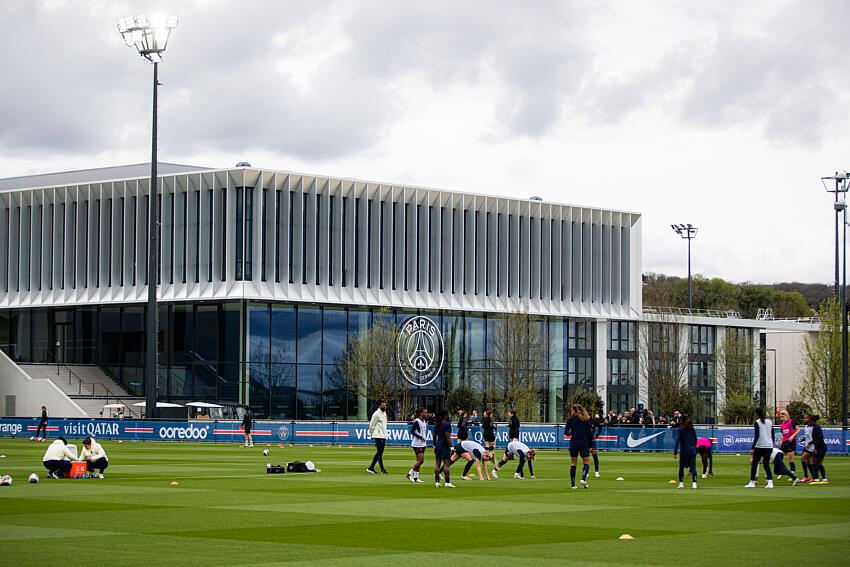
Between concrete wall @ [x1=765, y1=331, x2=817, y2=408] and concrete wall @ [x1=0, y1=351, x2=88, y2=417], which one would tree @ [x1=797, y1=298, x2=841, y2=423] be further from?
concrete wall @ [x1=0, y1=351, x2=88, y2=417]

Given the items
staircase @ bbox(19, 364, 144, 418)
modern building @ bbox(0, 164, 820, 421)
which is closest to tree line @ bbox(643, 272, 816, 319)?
modern building @ bbox(0, 164, 820, 421)

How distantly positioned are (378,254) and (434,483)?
50652 mm

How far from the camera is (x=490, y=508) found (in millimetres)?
20984

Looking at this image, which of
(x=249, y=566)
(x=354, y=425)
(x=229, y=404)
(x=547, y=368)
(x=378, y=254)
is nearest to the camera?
(x=249, y=566)

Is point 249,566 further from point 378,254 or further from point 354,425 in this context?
point 378,254

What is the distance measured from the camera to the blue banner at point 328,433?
5147cm

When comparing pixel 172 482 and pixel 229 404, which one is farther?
pixel 229 404

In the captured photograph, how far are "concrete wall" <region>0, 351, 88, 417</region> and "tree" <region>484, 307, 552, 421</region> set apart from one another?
26547 millimetres

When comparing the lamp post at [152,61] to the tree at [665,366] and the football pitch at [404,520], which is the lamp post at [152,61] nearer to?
the football pitch at [404,520]

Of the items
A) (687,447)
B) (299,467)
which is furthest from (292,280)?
(687,447)

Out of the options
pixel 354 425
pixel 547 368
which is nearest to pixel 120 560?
pixel 354 425

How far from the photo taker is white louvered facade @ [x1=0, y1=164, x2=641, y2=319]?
73375 mm

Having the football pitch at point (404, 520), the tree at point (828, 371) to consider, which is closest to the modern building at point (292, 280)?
the tree at point (828, 371)

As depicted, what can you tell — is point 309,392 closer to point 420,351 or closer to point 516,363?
point 420,351
